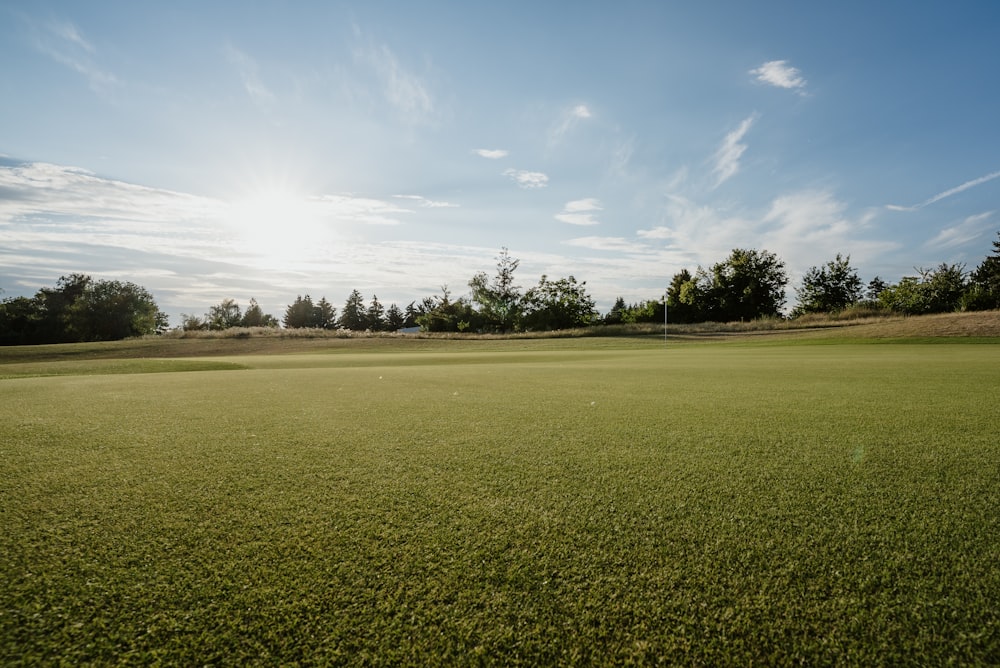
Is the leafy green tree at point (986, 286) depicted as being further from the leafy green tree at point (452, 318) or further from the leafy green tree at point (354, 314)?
the leafy green tree at point (354, 314)

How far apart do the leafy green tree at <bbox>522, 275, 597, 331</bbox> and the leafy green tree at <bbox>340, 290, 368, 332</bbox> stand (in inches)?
1597

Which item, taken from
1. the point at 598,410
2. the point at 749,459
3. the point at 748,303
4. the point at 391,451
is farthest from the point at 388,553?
the point at 748,303

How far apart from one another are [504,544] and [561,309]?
193 ft

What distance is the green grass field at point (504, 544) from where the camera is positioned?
4.56ft

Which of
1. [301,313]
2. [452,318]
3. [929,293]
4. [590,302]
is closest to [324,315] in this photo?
[301,313]

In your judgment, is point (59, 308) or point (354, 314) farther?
point (354, 314)

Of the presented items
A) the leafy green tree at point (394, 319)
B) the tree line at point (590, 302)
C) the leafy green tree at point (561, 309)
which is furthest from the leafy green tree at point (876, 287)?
the leafy green tree at point (394, 319)

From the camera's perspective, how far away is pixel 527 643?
1.39 meters

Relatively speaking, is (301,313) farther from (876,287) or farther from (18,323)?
(876,287)

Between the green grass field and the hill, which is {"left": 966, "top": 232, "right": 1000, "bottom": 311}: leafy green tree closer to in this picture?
the hill

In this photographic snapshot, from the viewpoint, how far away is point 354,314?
90.2 meters

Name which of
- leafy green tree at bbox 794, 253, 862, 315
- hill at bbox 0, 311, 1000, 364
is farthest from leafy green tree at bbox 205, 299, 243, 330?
leafy green tree at bbox 794, 253, 862, 315

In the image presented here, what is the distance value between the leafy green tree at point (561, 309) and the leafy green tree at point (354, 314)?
40569 mm

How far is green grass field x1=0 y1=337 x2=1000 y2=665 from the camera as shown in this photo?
139 centimetres
